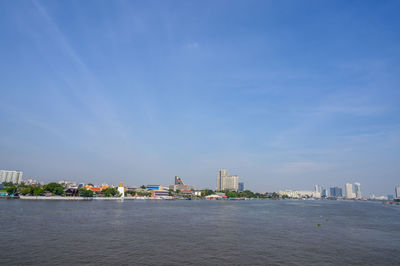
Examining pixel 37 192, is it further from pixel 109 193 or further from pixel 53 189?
pixel 109 193

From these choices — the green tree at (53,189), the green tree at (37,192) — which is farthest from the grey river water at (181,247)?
the green tree at (53,189)

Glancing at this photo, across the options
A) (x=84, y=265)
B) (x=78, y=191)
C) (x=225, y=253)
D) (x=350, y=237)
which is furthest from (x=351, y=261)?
(x=78, y=191)

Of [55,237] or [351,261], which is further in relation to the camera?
[55,237]

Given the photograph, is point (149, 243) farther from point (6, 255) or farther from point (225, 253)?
point (6, 255)

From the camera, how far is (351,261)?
87.7 ft

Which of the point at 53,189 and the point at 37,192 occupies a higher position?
the point at 53,189

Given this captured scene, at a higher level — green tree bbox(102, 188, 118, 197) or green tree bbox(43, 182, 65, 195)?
green tree bbox(43, 182, 65, 195)

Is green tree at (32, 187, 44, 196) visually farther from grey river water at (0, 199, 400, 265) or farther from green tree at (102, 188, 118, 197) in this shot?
grey river water at (0, 199, 400, 265)

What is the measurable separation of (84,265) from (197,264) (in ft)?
34.5

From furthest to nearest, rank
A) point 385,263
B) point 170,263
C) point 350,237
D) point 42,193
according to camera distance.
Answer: point 42,193 < point 350,237 < point 385,263 < point 170,263

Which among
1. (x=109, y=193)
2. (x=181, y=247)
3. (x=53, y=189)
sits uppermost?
(x=53, y=189)

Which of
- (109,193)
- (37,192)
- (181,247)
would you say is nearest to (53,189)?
(37,192)

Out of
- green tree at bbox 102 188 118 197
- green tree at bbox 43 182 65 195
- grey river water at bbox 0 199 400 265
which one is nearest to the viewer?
grey river water at bbox 0 199 400 265

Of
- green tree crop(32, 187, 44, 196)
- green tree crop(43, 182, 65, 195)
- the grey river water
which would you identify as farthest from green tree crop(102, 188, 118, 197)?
the grey river water
